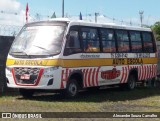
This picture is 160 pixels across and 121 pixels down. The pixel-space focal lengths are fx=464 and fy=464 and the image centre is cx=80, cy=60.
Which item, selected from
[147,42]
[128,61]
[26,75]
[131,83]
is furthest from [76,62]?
[147,42]

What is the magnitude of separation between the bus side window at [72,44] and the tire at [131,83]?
4.84 m

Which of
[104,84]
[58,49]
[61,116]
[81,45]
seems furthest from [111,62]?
[61,116]

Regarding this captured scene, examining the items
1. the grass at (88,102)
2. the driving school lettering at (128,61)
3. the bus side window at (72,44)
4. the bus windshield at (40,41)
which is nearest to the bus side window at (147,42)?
the driving school lettering at (128,61)

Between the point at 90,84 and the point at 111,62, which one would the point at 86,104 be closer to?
the point at 90,84

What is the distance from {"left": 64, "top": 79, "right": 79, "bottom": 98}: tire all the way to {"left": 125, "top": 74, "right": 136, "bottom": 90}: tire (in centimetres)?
453

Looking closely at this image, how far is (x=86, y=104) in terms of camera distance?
14703 mm

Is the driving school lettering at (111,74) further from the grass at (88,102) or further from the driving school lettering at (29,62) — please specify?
the driving school lettering at (29,62)

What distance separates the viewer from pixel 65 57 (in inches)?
612

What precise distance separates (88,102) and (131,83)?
569 centimetres

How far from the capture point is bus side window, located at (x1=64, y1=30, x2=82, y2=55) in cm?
1570

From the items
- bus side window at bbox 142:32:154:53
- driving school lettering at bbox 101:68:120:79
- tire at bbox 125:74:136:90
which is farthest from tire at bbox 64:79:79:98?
bus side window at bbox 142:32:154:53

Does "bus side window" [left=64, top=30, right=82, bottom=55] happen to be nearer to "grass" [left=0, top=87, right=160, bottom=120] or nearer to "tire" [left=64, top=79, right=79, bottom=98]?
"tire" [left=64, top=79, right=79, bottom=98]

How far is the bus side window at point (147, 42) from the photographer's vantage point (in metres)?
21.7

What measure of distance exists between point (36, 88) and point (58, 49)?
1481 millimetres
